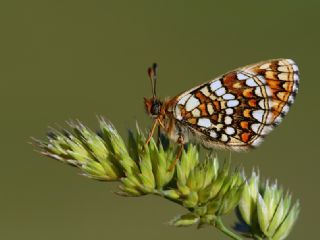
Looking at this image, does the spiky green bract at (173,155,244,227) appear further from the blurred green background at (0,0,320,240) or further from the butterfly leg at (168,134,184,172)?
the blurred green background at (0,0,320,240)

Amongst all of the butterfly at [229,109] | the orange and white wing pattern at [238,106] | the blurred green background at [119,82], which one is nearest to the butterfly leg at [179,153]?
the butterfly at [229,109]

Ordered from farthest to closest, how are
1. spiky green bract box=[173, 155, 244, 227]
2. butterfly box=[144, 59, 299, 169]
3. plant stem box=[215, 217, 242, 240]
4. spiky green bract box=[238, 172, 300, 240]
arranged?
butterfly box=[144, 59, 299, 169]
spiky green bract box=[238, 172, 300, 240]
spiky green bract box=[173, 155, 244, 227]
plant stem box=[215, 217, 242, 240]

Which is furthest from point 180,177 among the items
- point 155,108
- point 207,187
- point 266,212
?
point 155,108

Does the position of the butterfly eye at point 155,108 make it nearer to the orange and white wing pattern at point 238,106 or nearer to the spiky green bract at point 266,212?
the orange and white wing pattern at point 238,106

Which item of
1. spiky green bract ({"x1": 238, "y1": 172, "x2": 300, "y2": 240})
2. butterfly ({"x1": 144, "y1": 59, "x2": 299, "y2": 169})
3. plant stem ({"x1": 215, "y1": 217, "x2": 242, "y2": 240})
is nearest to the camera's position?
plant stem ({"x1": 215, "y1": 217, "x2": 242, "y2": 240})

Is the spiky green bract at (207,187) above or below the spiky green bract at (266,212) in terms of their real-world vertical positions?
above

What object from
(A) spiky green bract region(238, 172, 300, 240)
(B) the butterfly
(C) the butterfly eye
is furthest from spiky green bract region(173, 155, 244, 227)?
(C) the butterfly eye

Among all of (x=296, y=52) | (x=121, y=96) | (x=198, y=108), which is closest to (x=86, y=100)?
(x=121, y=96)
